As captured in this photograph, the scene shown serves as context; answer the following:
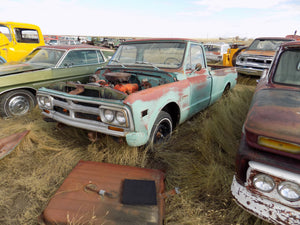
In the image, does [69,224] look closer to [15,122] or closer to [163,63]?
[163,63]

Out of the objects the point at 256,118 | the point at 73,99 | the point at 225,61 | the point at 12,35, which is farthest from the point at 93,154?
the point at 225,61

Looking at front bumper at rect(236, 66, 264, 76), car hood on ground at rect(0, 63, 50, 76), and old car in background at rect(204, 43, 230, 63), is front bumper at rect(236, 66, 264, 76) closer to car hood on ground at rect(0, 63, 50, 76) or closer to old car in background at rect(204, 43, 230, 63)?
old car in background at rect(204, 43, 230, 63)

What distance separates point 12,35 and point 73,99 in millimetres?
6643

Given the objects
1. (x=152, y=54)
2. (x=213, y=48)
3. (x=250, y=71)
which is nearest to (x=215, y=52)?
(x=213, y=48)

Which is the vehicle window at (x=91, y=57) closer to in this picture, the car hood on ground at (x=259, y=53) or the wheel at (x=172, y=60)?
the wheel at (x=172, y=60)

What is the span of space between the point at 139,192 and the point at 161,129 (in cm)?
118

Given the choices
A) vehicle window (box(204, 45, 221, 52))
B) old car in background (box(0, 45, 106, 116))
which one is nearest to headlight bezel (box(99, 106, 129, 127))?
old car in background (box(0, 45, 106, 116))

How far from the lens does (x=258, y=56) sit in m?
6.95

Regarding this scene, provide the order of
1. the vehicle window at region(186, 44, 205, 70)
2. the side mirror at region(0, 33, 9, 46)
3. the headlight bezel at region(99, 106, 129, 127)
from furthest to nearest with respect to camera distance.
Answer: the side mirror at region(0, 33, 9, 46), the vehicle window at region(186, 44, 205, 70), the headlight bezel at region(99, 106, 129, 127)

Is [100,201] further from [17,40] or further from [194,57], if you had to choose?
[17,40]

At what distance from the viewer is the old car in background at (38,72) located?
4.02 m

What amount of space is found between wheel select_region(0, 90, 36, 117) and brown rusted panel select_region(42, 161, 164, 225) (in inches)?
115

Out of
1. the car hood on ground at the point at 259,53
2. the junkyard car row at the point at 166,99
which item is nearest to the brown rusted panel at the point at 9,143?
the junkyard car row at the point at 166,99

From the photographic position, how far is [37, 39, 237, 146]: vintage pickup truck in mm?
2205
